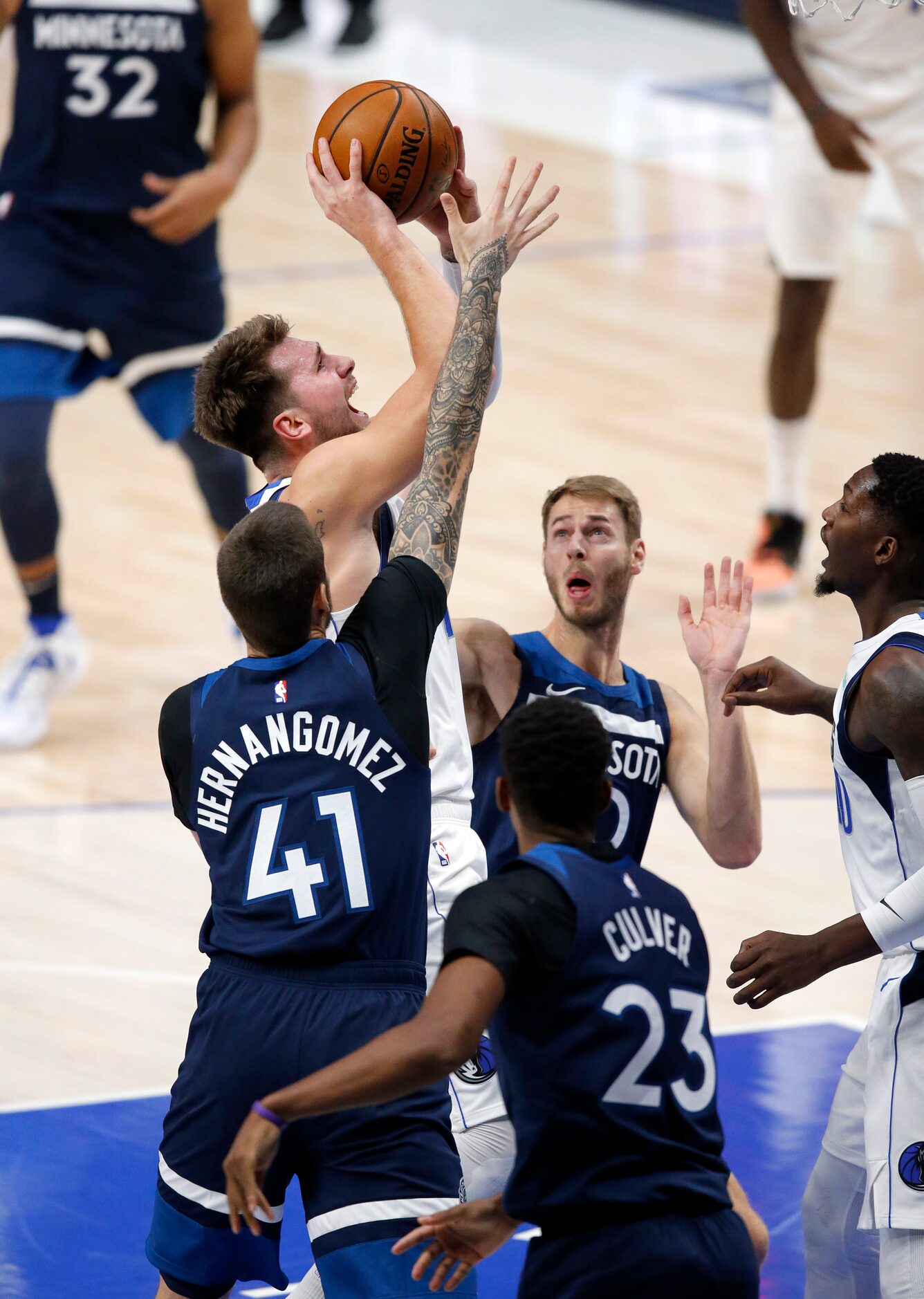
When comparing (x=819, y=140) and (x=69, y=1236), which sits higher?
(x=819, y=140)

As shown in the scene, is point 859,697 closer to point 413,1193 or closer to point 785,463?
point 413,1193

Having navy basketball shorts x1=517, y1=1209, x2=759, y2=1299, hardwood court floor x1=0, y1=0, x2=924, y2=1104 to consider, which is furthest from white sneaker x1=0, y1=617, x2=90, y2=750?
navy basketball shorts x1=517, y1=1209, x2=759, y2=1299

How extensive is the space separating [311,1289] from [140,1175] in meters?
1.21

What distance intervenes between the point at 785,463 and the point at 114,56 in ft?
10.8

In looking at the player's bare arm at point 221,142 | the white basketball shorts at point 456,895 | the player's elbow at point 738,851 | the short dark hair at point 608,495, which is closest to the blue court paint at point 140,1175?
the white basketball shorts at point 456,895

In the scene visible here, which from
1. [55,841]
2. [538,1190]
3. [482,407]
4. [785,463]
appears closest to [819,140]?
[785,463]

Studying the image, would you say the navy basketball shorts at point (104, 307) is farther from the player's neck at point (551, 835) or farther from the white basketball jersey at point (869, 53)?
the player's neck at point (551, 835)

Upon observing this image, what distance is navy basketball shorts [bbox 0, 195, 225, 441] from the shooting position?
7113 millimetres

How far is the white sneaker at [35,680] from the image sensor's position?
24.5ft

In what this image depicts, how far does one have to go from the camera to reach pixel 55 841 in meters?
6.73

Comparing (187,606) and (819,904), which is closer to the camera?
(819,904)

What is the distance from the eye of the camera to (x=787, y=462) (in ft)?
28.9

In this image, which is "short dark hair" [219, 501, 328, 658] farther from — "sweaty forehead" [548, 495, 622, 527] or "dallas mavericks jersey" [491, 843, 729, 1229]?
"sweaty forehead" [548, 495, 622, 527]

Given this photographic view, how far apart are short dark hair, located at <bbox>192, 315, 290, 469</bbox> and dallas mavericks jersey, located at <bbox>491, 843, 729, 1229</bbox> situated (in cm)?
139
